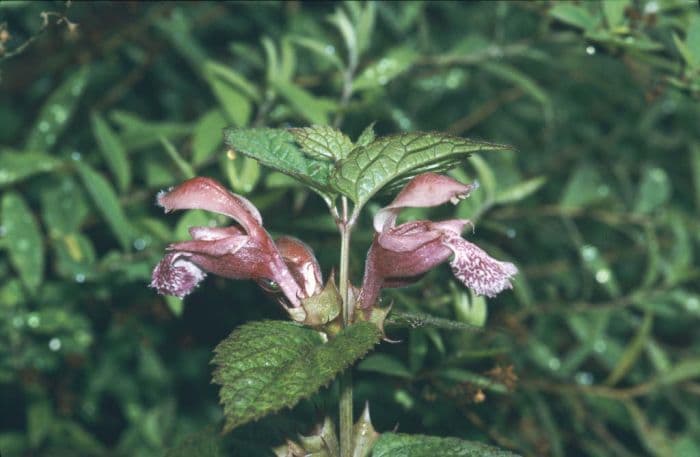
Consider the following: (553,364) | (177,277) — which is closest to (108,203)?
(177,277)

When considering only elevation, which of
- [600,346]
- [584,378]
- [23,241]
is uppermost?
[23,241]

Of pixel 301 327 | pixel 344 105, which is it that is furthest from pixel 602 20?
pixel 301 327

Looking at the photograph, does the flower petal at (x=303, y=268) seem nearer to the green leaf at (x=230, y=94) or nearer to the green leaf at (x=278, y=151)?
the green leaf at (x=278, y=151)

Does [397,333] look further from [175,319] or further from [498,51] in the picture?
[498,51]

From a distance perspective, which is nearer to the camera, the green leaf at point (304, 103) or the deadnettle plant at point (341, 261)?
the deadnettle plant at point (341, 261)

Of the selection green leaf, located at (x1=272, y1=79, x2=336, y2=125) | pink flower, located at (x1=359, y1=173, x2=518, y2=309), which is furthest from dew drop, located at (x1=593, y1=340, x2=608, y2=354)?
pink flower, located at (x1=359, y1=173, x2=518, y2=309)

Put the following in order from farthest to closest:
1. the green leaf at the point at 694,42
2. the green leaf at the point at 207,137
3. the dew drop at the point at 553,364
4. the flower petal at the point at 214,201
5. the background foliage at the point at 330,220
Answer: the dew drop at the point at 553,364, the green leaf at the point at 207,137, the background foliage at the point at 330,220, the green leaf at the point at 694,42, the flower petal at the point at 214,201

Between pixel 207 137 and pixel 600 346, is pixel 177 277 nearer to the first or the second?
pixel 207 137

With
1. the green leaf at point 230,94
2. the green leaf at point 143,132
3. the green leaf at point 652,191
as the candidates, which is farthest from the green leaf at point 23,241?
the green leaf at point 652,191
